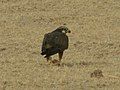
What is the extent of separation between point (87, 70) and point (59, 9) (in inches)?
471

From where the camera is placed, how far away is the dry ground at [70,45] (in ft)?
37.5

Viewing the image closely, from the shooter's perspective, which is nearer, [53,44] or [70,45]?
[53,44]

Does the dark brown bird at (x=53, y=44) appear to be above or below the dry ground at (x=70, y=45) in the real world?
above

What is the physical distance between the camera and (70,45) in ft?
58.5

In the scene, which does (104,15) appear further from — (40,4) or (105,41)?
(105,41)

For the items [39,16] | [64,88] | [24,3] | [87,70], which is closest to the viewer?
[64,88]

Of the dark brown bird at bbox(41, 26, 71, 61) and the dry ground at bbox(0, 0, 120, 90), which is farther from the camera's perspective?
the dark brown bird at bbox(41, 26, 71, 61)

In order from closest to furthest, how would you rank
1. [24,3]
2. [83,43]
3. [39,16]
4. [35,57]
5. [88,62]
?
1. [88,62]
2. [35,57]
3. [83,43]
4. [39,16]
5. [24,3]

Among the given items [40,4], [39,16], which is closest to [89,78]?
[39,16]

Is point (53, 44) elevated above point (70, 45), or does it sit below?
above

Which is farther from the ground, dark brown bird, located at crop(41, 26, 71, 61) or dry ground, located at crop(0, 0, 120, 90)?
dark brown bird, located at crop(41, 26, 71, 61)

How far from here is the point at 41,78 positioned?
11.7 meters

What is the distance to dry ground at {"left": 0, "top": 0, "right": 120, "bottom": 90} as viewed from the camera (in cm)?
1143

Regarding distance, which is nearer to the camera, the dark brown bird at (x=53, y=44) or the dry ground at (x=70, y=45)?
the dry ground at (x=70, y=45)
